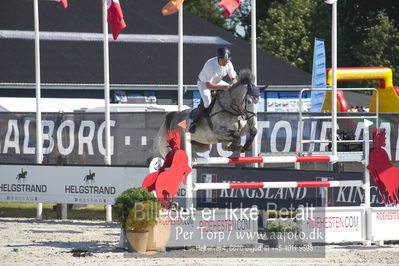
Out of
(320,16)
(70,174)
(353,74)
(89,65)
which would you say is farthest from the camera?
(320,16)

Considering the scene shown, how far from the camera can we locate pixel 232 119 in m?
14.6

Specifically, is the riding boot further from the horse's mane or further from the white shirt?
the horse's mane

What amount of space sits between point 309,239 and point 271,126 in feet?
Result: 20.1

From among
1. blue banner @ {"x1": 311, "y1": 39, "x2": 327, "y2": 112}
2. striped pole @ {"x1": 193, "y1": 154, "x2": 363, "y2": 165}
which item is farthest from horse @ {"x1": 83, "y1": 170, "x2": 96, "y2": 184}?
blue banner @ {"x1": 311, "y1": 39, "x2": 327, "y2": 112}

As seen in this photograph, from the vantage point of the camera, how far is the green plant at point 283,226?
43.0ft

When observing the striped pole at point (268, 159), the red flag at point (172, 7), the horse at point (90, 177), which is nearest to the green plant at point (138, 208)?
the striped pole at point (268, 159)

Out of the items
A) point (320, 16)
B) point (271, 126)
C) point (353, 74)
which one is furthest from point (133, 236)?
point (320, 16)

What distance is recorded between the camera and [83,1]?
1693 inches

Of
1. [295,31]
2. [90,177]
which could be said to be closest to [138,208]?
[90,177]

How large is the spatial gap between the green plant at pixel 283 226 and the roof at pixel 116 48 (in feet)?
78.1

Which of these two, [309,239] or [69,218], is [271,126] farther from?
[309,239]

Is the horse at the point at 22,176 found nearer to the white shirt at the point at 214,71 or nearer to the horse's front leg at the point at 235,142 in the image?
the white shirt at the point at 214,71

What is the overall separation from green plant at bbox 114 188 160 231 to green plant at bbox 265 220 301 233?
1.77 m

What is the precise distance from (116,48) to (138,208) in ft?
92.9
